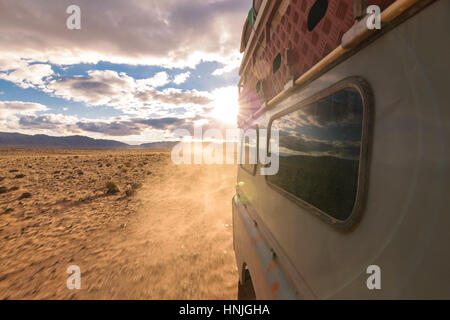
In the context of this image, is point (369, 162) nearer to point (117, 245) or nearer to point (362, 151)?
point (362, 151)

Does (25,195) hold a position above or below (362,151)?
below

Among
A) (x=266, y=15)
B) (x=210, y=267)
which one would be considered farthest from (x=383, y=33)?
(x=210, y=267)

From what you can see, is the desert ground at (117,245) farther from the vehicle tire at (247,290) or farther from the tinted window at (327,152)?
the tinted window at (327,152)

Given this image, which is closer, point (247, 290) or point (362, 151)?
point (362, 151)

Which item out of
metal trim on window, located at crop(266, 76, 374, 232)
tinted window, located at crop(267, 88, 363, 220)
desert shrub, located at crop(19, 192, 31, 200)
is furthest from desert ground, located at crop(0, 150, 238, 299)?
metal trim on window, located at crop(266, 76, 374, 232)

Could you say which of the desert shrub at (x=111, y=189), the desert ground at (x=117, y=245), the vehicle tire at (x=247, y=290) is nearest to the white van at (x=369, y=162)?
the vehicle tire at (x=247, y=290)

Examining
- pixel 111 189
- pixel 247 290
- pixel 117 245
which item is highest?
pixel 111 189

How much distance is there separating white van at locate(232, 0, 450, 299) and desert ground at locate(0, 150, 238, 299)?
300 cm

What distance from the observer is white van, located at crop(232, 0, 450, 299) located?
1.92 ft

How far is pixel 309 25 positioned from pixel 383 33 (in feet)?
2.35

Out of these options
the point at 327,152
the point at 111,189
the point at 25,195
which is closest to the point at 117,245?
the point at 327,152

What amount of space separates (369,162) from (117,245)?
5987mm

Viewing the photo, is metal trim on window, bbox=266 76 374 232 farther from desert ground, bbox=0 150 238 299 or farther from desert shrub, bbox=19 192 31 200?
desert shrub, bbox=19 192 31 200

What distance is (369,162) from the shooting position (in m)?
0.82
